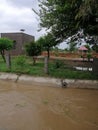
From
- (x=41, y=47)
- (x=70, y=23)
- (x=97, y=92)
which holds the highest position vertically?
(x=70, y=23)

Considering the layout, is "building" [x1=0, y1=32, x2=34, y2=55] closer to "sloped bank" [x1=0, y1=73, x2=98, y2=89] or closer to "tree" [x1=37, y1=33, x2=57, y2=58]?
"tree" [x1=37, y1=33, x2=57, y2=58]

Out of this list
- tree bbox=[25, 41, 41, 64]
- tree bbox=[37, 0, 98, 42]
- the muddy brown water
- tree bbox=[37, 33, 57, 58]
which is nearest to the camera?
the muddy brown water

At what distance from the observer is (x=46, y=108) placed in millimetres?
9430

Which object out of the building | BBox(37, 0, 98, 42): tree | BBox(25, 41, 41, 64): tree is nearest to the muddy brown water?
BBox(37, 0, 98, 42): tree

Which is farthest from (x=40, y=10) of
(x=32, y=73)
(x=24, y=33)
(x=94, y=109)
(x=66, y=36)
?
(x=24, y=33)

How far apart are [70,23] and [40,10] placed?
101 inches

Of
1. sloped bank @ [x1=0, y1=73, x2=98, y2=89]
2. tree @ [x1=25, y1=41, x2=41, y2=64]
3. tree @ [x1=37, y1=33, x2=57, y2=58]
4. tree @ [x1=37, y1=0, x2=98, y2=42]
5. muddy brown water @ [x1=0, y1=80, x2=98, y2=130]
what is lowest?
muddy brown water @ [x1=0, y1=80, x2=98, y2=130]

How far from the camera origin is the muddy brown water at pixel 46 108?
7.55 m

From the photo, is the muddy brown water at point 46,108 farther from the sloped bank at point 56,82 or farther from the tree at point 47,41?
the tree at point 47,41

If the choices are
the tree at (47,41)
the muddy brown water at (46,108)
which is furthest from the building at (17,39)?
the muddy brown water at (46,108)

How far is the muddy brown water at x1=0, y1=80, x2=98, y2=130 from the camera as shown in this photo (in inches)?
297

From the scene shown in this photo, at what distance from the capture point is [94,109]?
31.5 ft

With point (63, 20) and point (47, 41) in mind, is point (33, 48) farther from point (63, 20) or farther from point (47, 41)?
point (63, 20)

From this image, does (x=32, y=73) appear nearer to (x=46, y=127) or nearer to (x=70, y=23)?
(x=70, y=23)
